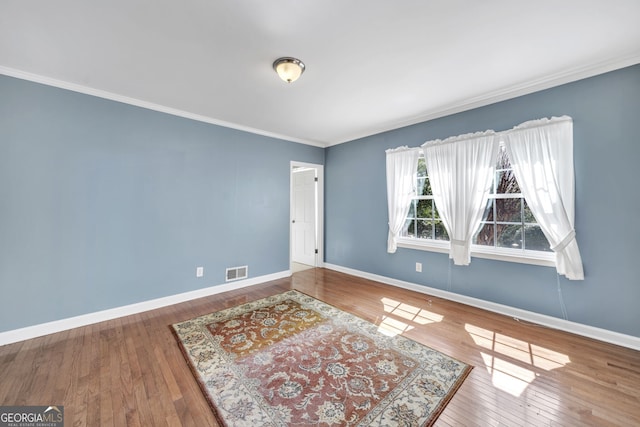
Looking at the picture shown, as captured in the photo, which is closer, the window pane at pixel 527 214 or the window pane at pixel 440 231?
the window pane at pixel 527 214

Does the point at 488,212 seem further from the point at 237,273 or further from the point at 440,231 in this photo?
the point at 237,273

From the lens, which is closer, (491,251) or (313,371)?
(313,371)

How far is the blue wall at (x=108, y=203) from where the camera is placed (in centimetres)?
235

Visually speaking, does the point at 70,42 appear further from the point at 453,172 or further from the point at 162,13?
the point at 453,172

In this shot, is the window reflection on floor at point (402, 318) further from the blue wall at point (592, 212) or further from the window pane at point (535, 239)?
the window pane at point (535, 239)

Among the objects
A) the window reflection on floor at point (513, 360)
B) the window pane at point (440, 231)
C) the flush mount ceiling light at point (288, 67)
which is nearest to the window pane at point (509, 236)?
the window pane at point (440, 231)

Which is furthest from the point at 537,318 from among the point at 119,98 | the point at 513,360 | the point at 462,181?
the point at 119,98

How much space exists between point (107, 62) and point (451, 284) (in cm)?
468

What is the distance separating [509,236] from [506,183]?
2.16 feet

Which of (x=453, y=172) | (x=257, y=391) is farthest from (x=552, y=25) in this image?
(x=257, y=391)

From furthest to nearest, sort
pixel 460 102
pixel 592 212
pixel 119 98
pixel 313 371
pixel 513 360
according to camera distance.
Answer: pixel 460 102
pixel 119 98
pixel 592 212
pixel 513 360
pixel 313 371

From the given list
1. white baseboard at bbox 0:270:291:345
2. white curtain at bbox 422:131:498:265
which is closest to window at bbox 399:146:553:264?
white curtain at bbox 422:131:498:265

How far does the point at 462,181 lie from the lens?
Result: 3.15m

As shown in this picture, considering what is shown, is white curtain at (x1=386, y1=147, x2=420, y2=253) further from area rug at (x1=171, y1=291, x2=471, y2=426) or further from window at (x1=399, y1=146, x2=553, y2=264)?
area rug at (x1=171, y1=291, x2=471, y2=426)
